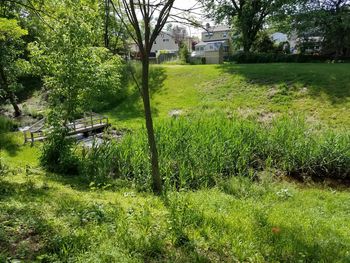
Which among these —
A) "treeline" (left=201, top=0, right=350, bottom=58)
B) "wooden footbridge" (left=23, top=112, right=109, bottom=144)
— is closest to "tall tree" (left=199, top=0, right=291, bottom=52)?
"treeline" (left=201, top=0, right=350, bottom=58)

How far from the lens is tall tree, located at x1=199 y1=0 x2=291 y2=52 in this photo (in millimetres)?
21812

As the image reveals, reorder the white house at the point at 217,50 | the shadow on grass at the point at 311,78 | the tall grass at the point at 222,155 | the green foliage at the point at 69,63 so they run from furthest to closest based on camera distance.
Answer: the white house at the point at 217,50 → the shadow on grass at the point at 311,78 → the green foliage at the point at 69,63 → the tall grass at the point at 222,155

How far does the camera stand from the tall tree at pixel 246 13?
21812 millimetres

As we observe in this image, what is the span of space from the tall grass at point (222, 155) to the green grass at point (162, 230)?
1.12 metres

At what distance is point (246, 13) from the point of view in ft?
73.7

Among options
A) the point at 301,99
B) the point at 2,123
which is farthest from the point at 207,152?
the point at 2,123

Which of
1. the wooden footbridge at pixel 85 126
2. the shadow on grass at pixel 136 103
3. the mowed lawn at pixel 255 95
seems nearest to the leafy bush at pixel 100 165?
the wooden footbridge at pixel 85 126

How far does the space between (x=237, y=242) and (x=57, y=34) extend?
18.9 ft

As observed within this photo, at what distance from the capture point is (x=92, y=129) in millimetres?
11438

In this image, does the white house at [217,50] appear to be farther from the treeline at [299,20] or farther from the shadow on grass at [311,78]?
the shadow on grass at [311,78]

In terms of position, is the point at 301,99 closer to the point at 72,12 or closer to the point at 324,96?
the point at 324,96

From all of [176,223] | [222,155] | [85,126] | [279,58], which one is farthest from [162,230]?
[279,58]

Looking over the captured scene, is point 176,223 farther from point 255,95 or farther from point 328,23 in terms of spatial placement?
point 328,23

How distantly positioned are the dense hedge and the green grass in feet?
58.7
